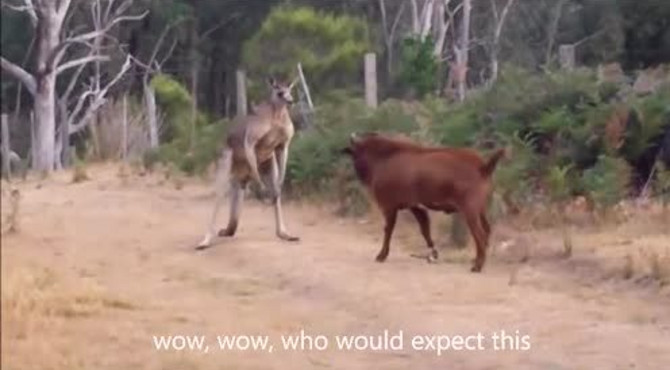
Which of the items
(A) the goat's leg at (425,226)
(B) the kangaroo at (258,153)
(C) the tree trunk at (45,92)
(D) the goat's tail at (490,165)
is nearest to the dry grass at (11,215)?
(C) the tree trunk at (45,92)

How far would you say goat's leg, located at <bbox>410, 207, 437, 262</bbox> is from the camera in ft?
38.9

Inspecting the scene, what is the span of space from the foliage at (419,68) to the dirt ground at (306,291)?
12.0 meters

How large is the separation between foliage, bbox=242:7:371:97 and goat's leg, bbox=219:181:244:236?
12.8m

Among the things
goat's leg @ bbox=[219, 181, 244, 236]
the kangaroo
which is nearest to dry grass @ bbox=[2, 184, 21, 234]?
the kangaroo

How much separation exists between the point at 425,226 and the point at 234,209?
1.73 meters

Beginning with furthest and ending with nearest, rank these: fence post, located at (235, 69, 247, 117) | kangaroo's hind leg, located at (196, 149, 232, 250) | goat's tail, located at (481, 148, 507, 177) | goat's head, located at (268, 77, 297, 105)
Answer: fence post, located at (235, 69, 247, 117)
goat's head, located at (268, 77, 297, 105)
kangaroo's hind leg, located at (196, 149, 232, 250)
goat's tail, located at (481, 148, 507, 177)

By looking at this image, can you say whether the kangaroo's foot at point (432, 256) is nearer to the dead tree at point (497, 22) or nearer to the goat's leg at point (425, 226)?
the goat's leg at point (425, 226)

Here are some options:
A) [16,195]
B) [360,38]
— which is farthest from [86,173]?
[360,38]

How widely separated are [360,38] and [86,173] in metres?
17.1

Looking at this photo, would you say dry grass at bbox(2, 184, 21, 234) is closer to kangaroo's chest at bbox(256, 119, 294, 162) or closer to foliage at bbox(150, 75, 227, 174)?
kangaroo's chest at bbox(256, 119, 294, 162)

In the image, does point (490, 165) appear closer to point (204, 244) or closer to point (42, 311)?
point (204, 244)

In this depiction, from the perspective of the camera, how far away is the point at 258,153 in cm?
1295

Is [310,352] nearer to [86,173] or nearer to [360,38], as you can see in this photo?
[86,173]

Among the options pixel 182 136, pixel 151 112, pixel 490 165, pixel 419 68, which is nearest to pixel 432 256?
pixel 490 165
